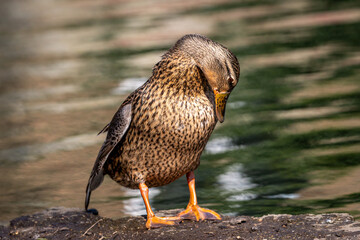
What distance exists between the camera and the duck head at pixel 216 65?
516 cm

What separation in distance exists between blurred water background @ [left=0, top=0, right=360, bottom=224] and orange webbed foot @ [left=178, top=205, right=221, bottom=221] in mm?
569

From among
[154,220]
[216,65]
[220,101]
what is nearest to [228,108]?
[154,220]

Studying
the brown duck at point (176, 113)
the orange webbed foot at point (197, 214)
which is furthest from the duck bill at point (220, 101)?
the orange webbed foot at point (197, 214)

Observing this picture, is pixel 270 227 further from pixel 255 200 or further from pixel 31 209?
pixel 31 209

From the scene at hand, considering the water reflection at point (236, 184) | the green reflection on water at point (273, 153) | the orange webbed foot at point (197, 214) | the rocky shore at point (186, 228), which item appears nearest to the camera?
the rocky shore at point (186, 228)

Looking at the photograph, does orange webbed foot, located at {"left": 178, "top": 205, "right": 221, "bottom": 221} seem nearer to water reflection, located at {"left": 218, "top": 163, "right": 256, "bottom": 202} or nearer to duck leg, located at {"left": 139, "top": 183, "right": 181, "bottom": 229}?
duck leg, located at {"left": 139, "top": 183, "right": 181, "bottom": 229}

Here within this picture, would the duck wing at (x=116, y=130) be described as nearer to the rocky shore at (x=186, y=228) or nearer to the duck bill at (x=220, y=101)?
the rocky shore at (x=186, y=228)

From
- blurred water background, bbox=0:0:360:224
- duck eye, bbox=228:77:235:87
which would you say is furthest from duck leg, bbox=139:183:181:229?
duck eye, bbox=228:77:235:87

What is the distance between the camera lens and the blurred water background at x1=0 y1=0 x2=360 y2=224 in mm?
6852

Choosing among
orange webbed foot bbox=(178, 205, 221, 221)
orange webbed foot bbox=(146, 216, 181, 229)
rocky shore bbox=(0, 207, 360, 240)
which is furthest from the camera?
orange webbed foot bbox=(178, 205, 221, 221)

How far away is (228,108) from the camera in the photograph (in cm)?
1012

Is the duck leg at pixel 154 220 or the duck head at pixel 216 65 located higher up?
the duck head at pixel 216 65

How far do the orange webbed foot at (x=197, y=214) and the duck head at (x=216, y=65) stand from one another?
80 centimetres

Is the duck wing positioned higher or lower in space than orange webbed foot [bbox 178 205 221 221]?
higher
